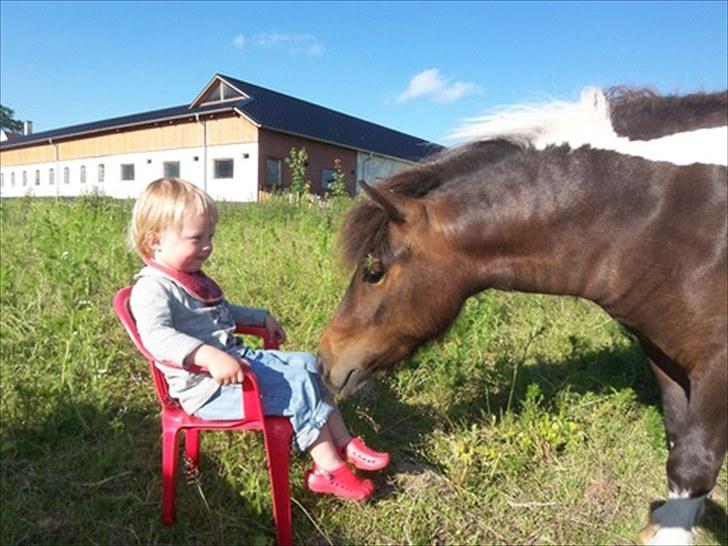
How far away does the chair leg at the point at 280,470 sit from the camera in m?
2.07

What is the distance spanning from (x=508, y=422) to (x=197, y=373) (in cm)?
166

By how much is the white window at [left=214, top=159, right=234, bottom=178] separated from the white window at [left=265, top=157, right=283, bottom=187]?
1939 millimetres

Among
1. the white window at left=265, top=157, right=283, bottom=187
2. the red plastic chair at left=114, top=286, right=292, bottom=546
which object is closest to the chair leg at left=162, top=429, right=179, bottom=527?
the red plastic chair at left=114, top=286, right=292, bottom=546

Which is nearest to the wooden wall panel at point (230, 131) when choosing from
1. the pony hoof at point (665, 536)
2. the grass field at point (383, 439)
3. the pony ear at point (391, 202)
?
the grass field at point (383, 439)

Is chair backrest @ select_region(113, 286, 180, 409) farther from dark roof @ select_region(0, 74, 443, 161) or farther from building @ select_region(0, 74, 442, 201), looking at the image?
dark roof @ select_region(0, 74, 443, 161)

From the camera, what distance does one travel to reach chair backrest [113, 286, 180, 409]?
2.01 meters

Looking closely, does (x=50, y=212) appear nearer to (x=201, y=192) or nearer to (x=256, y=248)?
(x=256, y=248)

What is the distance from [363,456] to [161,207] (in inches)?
49.5

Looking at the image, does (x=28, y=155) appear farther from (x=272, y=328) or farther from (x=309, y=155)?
(x=272, y=328)

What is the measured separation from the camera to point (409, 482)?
8.34 ft

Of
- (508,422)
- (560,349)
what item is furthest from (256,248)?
(508,422)

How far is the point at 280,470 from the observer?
6.79ft

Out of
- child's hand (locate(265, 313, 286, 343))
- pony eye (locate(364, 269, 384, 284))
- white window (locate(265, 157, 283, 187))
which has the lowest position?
child's hand (locate(265, 313, 286, 343))

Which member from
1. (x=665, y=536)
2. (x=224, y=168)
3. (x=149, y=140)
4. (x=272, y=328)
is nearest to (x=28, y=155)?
(x=149, y=140)
